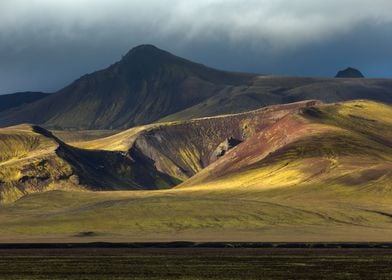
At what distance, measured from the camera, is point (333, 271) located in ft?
368

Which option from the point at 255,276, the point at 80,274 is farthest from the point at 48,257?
the point at 255,276

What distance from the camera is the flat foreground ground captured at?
107625 mm

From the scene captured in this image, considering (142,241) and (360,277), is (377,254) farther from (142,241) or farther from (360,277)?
(142,241)

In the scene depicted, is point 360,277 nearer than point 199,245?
Yes

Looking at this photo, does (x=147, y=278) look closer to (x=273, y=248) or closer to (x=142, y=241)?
(x=273, y=248)

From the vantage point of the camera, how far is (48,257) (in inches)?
5797

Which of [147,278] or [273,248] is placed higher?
[147,278]

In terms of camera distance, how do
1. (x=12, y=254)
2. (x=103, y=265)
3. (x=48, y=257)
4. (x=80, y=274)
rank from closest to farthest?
(x=80, y=274)
(x=103, y=265)
(x=48, y=257)
(x=12, y=254)

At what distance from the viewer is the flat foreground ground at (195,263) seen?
107625 millimetres

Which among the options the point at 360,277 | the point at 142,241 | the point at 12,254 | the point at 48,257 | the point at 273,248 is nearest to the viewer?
the point at 360,277

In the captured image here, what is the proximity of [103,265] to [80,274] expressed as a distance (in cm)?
1676

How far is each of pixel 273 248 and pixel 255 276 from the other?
2699 inches

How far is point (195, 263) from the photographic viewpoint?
131 metres

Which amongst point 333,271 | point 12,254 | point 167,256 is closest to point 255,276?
point 333,271
